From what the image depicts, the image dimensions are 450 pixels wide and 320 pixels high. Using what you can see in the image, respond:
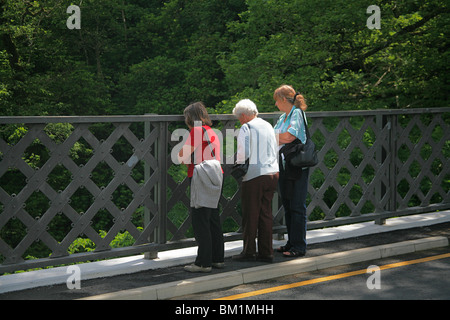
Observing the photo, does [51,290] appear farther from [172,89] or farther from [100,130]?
[172,89]

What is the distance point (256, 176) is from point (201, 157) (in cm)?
76

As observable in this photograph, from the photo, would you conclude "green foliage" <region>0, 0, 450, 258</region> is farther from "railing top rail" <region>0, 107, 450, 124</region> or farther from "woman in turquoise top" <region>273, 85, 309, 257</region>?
"woman in turquoise top" <region>273, 85, 309, 257</region>

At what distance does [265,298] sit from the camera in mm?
5844

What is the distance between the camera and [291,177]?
7.19 m

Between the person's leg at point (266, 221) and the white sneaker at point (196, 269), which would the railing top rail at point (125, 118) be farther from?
the white sneaker at point (196, 269)

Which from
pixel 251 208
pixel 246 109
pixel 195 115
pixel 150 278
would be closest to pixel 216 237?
pixel 251 208

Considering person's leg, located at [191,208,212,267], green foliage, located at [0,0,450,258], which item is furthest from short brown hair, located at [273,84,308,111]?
green foliage, located at [0,0,450,258]

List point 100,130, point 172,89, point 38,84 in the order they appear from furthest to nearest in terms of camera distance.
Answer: point 172,89, point 100,130, point 38,84

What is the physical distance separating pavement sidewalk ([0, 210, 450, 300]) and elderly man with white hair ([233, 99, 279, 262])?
24cm

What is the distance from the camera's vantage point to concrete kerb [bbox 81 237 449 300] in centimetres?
578

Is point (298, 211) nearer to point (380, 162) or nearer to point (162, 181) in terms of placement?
point (162, 181)
